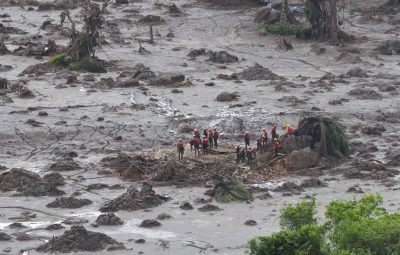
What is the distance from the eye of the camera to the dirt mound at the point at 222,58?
51.6 m

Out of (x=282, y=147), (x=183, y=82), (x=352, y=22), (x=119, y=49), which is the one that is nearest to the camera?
(x=282, y=147)

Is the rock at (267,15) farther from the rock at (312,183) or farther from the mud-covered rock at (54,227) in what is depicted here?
the mud-covered rock at (54,227)

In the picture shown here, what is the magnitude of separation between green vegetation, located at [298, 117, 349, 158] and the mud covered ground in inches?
34.1

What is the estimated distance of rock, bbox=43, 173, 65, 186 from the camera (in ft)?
100

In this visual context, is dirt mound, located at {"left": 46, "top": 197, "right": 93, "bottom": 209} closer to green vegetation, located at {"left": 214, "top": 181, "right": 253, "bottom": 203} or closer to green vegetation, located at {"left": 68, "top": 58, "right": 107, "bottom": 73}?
green vegetation, located at {"left": 214, "top": 181, "right": 253, "bottom": 203}

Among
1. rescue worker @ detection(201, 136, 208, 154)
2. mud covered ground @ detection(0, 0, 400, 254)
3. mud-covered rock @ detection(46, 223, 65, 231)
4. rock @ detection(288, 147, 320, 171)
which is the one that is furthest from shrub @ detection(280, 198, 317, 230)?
rescue worker @ detection(201, 136, 208, 154)

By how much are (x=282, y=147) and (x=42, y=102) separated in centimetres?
1294

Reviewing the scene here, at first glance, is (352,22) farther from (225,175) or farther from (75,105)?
(225,175)

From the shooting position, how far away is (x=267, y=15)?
62.5 m

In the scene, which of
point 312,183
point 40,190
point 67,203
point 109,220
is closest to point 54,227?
point 109,220

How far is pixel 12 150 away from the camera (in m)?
35.2

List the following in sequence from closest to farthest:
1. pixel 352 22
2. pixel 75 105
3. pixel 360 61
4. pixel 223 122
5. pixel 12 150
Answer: pixel 12 150 → pixel 223 122 → pixel 75 105 → pixel 360 61 → pixel 352 22

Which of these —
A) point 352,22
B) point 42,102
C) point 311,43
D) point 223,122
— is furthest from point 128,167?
point 352,22

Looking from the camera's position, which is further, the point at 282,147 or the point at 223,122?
the point at 223,122
